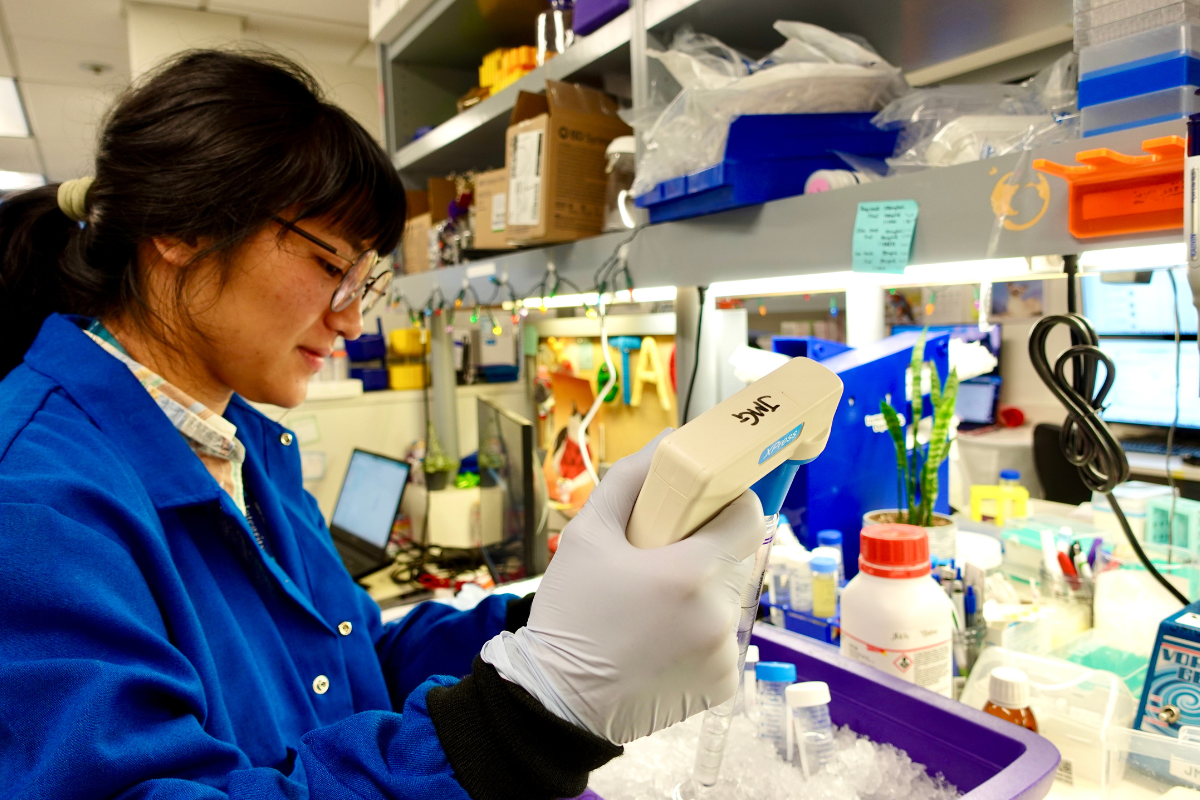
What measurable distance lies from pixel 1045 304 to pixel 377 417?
3.67 metres

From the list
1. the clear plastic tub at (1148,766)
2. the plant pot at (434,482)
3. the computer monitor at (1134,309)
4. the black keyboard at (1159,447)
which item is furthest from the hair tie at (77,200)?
the computer monitor at (1134,309)

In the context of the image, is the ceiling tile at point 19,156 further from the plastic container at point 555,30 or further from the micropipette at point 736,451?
the micropipette at point 736,451

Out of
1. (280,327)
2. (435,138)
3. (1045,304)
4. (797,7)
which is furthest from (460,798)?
(1045,304)

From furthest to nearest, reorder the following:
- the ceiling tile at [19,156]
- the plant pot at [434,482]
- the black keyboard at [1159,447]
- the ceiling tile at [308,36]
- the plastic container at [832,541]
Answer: the ceiling tile at [19,156] → the ceiling tile at [308,36] → the black keyboard at [1159,447] → the plant pot at [434,482] → the plastic container at [832,541]

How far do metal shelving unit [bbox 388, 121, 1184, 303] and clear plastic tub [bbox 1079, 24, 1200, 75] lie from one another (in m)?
0.09

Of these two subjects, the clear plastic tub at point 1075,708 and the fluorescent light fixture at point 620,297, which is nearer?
the clear plastic tub at point 1075,708

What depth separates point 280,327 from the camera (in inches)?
39.8

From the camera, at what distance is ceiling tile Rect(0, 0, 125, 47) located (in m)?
3.60

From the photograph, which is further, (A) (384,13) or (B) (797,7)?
(A) (384,13)

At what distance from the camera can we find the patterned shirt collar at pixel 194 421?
949 millimetres

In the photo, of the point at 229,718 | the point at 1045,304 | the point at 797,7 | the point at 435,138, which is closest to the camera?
the point at 229,718

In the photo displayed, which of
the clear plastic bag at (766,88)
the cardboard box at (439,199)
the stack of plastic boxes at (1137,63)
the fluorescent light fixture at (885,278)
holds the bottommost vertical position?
the fluorescent light fixture at (885,278)

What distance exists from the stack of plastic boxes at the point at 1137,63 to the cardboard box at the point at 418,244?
7.00ft

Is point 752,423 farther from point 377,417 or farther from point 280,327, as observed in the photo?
point 377,417
